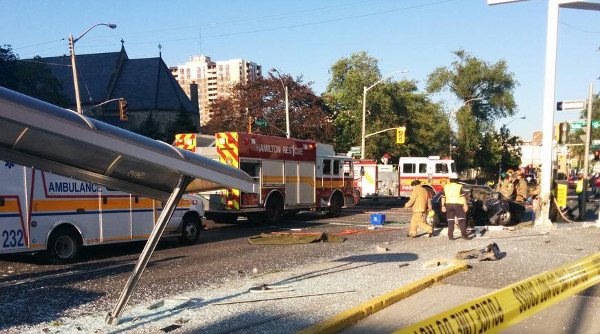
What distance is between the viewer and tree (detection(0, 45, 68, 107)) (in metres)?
47.0

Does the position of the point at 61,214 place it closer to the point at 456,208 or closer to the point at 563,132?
the point at 456,208

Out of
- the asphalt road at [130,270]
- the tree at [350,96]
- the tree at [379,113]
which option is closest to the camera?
the asphalt road at [130,270]

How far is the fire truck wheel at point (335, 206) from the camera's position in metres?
22.0

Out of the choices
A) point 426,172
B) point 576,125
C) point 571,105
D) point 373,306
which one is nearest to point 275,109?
point 426,172

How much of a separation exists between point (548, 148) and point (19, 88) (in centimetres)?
4606

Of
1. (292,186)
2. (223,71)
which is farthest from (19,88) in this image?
(223,71)

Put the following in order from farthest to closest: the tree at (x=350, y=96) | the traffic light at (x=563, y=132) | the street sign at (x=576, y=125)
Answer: the tree at (x=350, y=96)
the street sign at (x=576, y=125)
the traffic light at (x=563, y=132)

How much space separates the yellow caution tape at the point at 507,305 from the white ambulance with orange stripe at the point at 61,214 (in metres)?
8.40

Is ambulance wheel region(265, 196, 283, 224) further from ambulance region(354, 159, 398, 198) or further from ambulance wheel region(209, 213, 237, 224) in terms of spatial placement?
ambulance region(354, 159, 398, 198)

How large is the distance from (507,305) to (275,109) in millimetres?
46831

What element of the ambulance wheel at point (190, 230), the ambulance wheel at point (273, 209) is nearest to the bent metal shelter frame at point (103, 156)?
the ambulance wheel at point (190, 230)

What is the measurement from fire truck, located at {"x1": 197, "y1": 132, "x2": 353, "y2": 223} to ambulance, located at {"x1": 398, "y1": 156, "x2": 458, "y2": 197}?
30.6 feet

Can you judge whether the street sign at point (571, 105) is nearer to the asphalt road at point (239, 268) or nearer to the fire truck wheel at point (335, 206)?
the asphalt road at point (239, 268)

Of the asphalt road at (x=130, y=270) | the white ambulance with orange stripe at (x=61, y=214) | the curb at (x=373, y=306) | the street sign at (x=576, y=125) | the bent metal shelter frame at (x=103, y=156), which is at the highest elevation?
the street sign at (x=576, y=125)
